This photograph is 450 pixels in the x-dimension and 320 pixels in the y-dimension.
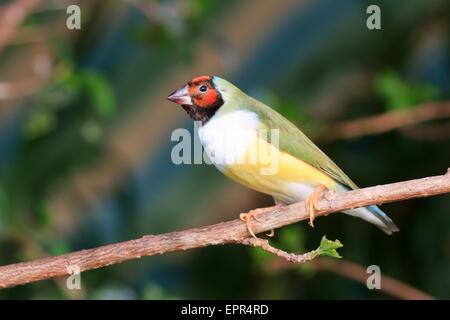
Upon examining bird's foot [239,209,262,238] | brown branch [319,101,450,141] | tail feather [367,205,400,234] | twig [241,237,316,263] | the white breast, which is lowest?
twig [241,237,316,263]

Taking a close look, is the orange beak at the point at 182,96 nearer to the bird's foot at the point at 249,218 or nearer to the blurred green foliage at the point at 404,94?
the bird's foot at the point at 249,218

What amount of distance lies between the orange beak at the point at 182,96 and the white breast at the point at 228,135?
0.10 m

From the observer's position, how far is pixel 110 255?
71.3 inches

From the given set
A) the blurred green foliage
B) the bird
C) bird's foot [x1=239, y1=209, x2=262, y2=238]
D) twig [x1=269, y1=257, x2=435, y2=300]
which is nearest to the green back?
the bird

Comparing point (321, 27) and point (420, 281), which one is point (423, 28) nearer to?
point (321, 27)

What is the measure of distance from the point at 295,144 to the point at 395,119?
3.63 ft

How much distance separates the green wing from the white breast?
0.05m

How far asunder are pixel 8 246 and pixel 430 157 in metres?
2.33

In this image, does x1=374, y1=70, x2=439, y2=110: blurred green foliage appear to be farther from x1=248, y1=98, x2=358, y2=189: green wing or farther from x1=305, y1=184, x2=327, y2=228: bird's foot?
x1=305, y1=184, x2=327, y2=228: bird's foot

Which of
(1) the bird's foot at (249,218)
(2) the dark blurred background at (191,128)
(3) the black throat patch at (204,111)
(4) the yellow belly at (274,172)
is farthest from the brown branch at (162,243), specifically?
(2) the dark blurred background at (191,128)

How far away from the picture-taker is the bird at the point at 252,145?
1915mm

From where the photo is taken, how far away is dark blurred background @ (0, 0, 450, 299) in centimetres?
301

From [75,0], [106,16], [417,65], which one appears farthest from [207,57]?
[417,65]

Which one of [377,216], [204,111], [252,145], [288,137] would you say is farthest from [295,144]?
[377,216]
